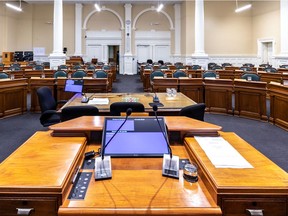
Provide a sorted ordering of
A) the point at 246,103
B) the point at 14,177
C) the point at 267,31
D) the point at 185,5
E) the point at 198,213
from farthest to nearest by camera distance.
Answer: the point at 185,5 → the point at 267,31 → the point at 246,103 → the point at 14,177 → the point at 198,213

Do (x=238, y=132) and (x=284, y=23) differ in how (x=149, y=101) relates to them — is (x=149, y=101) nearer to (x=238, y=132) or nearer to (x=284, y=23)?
(x=238, y=132)

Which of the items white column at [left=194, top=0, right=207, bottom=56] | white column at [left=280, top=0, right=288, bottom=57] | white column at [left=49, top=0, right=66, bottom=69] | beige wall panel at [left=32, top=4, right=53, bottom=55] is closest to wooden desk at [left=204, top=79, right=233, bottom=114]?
white column at [left=194, top=0, right=207, bottom=56]

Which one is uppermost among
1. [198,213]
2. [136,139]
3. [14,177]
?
[136,139]

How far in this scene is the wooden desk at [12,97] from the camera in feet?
21.1

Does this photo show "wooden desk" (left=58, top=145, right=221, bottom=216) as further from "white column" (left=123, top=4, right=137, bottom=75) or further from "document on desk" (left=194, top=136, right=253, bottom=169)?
"white column" (left=123, top=4, right=137, bottom=75)

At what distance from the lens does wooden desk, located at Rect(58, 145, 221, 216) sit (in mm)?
1168

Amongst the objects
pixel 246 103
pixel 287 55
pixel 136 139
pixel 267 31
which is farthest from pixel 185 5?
pixel 136 139

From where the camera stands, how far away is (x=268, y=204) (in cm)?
125

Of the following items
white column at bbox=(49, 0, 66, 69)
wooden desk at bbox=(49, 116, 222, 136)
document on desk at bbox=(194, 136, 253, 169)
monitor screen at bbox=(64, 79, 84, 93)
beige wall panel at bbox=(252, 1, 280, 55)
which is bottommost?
document on desk at bbox=(194, 136, 253, 169)

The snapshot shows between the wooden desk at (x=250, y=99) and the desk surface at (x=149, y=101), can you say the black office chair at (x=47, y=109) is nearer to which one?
the desk surface at (x=149, y=101)

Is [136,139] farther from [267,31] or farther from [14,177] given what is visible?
[267,31]

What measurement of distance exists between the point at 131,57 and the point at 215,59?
553cm

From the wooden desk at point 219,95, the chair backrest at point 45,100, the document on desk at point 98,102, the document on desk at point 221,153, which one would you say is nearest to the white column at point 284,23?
the wooden desk at point 219,95

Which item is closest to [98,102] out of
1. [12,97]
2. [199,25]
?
[12,97]
